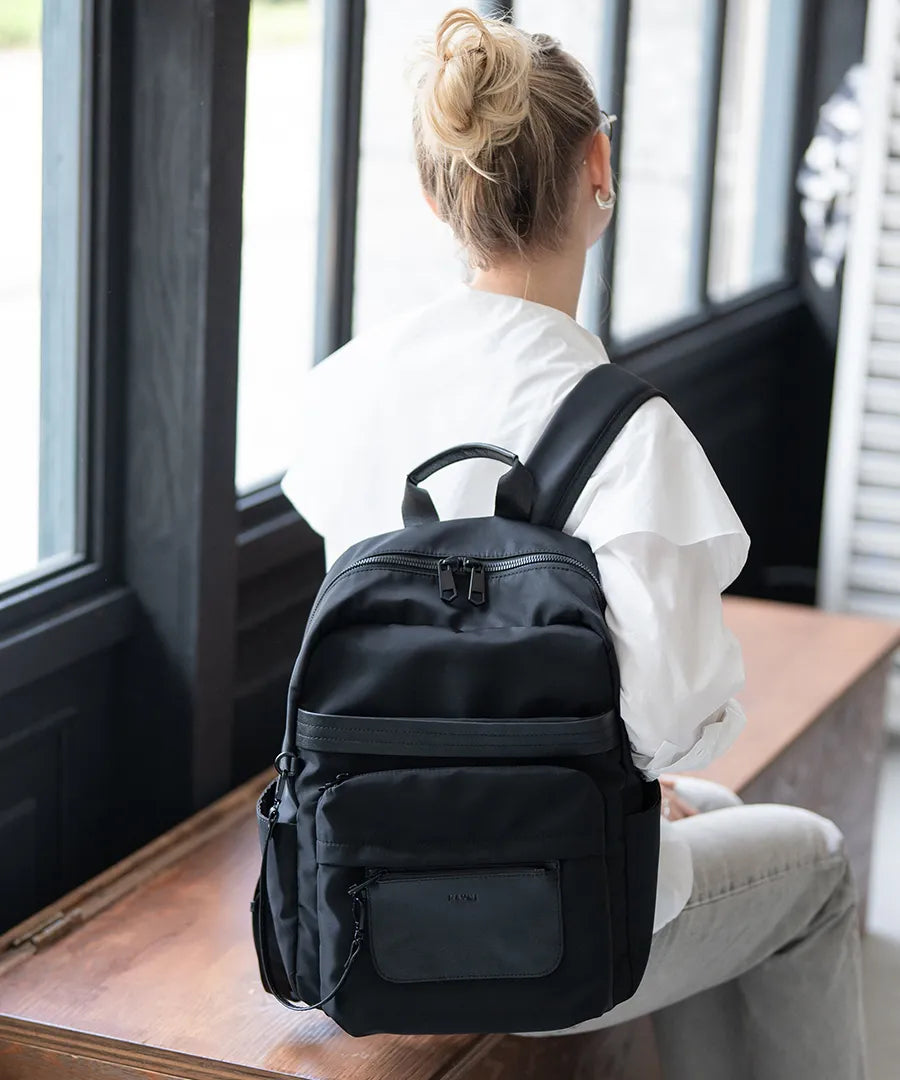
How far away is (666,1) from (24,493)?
7.47 feet

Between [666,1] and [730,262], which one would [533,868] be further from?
[730,262]

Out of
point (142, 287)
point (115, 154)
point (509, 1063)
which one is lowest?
point (509, 1063)

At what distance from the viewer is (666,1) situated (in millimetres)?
3502

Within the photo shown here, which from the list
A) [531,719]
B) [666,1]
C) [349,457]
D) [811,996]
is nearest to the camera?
[531,719]

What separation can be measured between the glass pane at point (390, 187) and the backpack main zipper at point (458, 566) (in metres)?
1.21

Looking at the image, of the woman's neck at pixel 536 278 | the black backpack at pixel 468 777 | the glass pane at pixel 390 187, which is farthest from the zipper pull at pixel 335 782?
the glass pane at pixel 390 187

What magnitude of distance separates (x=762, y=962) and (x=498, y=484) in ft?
2.35

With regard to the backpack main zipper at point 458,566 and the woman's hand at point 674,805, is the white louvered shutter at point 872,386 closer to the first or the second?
the woman's hand at point 674,805

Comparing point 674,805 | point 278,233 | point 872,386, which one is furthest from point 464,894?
point 872,386

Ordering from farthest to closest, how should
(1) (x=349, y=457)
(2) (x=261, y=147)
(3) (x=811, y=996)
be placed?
(2) (x=261, y=147)
(3) (x=811, y=996)
(1) (x=349, y=457)

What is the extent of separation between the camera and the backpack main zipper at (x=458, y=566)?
1.24 meters

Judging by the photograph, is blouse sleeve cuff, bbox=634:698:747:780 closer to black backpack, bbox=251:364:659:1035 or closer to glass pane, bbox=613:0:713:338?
black backpack, bbox=251:364:659:1035

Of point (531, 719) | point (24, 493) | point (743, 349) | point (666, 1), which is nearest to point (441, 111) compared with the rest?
point (531, 719)

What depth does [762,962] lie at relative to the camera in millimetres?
1684
